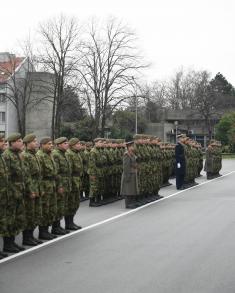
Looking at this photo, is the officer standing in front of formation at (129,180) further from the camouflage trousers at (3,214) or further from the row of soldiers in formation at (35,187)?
the camouflage trousers at (3,214)

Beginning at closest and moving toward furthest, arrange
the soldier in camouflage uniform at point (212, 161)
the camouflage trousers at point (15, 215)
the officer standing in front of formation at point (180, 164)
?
the camouflage trousers at point (15, 215), the officer standing in front of formation at point (180, 164), the soldier in camouflage uniform at point (212, 161)

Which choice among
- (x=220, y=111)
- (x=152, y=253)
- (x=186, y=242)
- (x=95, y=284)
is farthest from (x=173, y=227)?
(x=220, y=111)

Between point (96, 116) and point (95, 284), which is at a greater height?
point (96, 116)

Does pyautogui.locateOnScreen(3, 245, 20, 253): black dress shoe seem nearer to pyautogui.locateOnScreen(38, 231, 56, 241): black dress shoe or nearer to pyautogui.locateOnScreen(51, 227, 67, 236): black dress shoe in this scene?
pyautogui.locateOnScreen(38, 231, 56, 241): black dress shoe

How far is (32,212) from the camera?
988 centimetres

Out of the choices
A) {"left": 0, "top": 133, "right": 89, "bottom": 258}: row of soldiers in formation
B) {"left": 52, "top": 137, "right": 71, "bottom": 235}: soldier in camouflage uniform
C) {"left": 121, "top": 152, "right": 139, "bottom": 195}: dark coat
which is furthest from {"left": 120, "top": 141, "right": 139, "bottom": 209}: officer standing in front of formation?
{"left": 52, "top": 137, "right": 71, "bottom": 235}: soldier in camouflage uniform

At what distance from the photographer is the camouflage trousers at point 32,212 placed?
32.3 feet

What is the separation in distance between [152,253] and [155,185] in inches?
369

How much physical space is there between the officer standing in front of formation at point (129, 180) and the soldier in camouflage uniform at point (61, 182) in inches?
179

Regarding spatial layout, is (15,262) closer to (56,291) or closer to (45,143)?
(56,291)

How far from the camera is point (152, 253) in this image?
29.6 feet

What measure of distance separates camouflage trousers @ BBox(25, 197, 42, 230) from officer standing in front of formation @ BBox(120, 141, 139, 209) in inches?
229

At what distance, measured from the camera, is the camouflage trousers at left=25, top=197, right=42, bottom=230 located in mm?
9852

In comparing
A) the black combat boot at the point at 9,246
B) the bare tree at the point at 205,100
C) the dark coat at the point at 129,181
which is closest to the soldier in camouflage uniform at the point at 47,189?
the black combat boot at the point at 9,246
